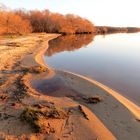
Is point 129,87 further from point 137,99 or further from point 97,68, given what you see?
point 97,68

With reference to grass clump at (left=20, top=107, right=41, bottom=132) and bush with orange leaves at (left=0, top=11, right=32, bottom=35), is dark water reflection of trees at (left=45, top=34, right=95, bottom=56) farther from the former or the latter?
grass clump at (left=20, top=107, right=41, bottom=132)

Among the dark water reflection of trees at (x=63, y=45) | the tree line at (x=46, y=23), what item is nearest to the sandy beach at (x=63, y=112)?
the dark water reflection of trees at (x=63, y=45)

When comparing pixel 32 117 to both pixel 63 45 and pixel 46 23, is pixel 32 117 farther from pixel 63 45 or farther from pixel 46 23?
pixel 46 23

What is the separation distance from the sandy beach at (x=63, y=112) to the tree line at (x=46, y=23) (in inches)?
1818

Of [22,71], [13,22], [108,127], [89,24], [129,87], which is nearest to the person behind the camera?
[108,127]

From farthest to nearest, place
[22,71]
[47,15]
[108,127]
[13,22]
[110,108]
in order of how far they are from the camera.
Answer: [47,15]
[13,22]
[22,71]
[110,108]
[108,127]

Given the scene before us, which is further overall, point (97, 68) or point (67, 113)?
point (97, 68)

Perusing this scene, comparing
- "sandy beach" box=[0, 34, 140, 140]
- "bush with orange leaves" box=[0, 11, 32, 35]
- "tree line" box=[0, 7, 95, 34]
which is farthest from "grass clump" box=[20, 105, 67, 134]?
"tree line" box=[0, 7, 95, 34]

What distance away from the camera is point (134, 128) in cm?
840

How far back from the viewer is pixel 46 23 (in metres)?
78.7

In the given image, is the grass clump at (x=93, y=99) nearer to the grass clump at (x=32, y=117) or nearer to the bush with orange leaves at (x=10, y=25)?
the grass clump at (x=32, y=117)

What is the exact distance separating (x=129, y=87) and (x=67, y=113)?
7004 mm

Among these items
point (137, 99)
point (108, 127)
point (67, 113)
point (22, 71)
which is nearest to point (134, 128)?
point (108, 127)

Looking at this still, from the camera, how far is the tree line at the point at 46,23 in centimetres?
5933
